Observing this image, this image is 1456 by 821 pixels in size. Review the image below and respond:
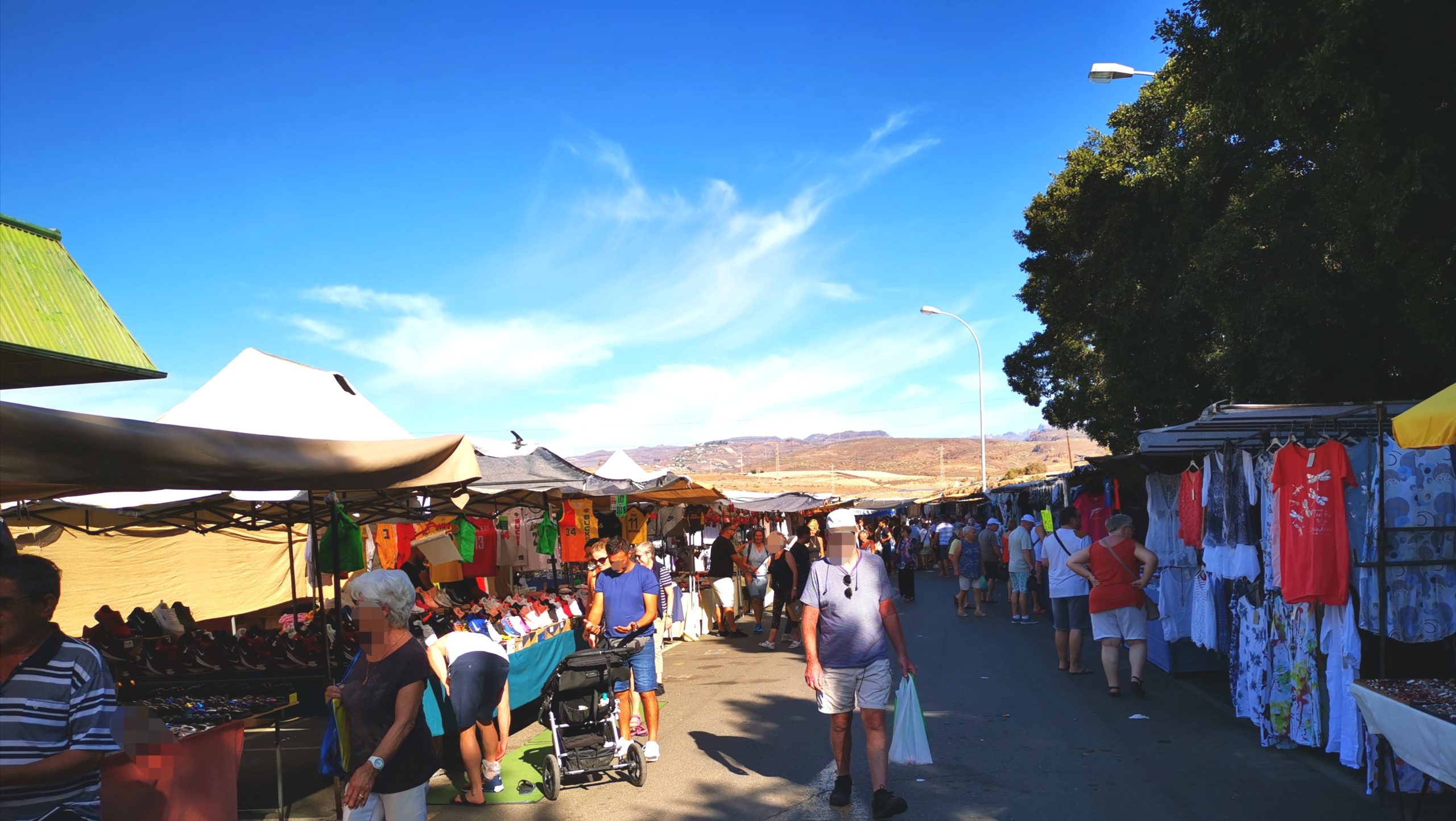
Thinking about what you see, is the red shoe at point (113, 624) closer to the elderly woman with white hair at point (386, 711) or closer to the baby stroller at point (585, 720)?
the baby stroller at point (585, 720)

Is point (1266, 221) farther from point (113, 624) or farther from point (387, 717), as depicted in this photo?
point (113, 624)

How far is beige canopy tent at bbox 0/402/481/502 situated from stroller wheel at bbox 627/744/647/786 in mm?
3018

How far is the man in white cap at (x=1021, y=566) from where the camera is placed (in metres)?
16.2

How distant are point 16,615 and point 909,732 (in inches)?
192

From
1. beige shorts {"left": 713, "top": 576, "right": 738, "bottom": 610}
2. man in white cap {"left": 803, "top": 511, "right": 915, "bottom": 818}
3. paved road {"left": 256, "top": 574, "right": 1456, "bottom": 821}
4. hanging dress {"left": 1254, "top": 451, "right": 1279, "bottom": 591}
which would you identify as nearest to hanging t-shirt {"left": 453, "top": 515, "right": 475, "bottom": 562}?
paved road {"left": 256, "top": 574, "right": 1456, "bottom": 821}

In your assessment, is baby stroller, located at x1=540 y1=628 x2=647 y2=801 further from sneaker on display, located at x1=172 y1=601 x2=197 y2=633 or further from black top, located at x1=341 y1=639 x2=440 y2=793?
sneaker on display, located at x1=172 y1=601 x2=197 y2=633

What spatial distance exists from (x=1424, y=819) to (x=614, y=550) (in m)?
6.05

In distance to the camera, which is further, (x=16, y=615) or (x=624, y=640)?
(x=624, y=640)

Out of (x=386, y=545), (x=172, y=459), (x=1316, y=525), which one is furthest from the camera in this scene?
(x=386, y=545)

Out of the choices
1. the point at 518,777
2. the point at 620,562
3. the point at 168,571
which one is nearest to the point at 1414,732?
the point at 620,562

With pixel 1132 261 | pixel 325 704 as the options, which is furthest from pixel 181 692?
pixel 1132 261

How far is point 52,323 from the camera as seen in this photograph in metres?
5.21

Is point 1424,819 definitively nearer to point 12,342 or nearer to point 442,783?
point 442,783

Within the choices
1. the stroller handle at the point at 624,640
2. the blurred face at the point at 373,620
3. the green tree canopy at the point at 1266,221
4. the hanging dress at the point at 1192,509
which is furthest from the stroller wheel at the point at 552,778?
the green tree canopy at the point at 1266,221
